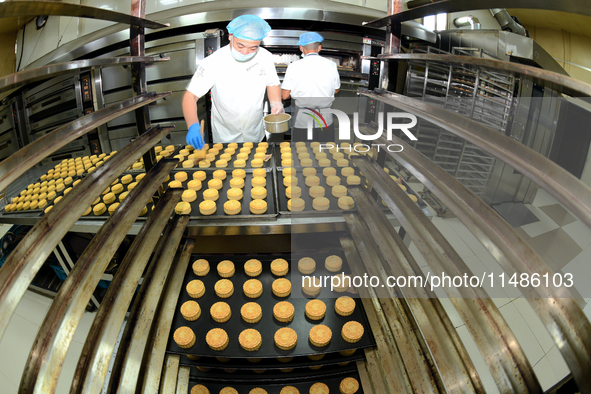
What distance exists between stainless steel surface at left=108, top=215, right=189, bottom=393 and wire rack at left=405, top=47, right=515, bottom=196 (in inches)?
110

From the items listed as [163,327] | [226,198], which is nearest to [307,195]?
[226,198]

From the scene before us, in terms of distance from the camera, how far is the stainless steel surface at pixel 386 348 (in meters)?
0.81

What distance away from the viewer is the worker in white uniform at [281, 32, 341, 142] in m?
3.02

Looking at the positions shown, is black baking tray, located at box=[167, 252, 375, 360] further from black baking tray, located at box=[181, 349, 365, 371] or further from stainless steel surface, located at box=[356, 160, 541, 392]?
stainless steel surface, located at box=[356, 160, 541, 392]

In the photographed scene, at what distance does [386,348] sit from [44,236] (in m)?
1.05

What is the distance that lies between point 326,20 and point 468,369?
387 cm

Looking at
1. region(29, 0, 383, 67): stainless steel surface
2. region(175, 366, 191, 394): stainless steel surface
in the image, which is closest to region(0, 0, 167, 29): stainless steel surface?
region(175, 366, 191, 394): stainless steel surface

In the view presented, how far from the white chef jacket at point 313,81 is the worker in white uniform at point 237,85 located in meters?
0.54

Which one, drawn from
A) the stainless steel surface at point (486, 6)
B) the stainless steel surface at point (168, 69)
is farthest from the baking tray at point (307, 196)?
the stainless steel surface at point (168, 69)

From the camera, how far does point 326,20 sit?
11.2 ft

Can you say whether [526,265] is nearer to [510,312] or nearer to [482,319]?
[482,319]

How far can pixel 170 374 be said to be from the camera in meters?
0.88

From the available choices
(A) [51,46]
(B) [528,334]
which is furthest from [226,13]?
(B) [528,334]

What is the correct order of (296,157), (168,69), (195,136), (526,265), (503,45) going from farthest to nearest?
(168,69), (503,45), (296,157), (195,136), (526,265)
